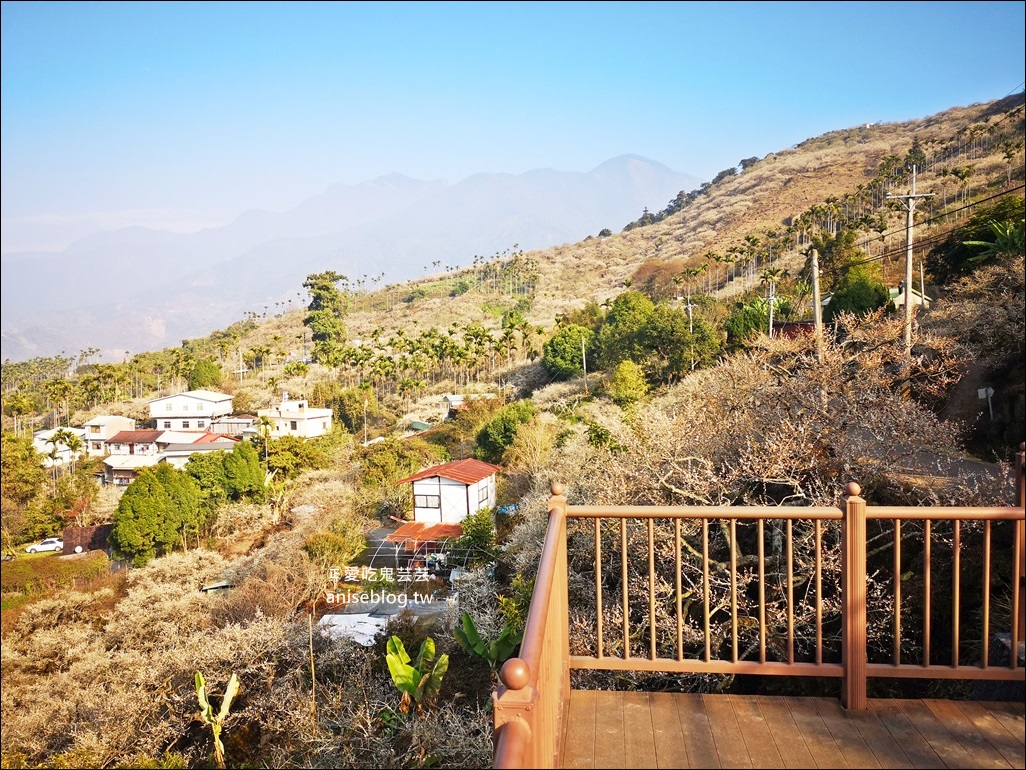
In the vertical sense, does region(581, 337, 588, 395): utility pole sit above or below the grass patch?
above

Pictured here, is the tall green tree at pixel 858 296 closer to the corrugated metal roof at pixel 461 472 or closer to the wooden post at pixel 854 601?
the corrugated metal roof at pixel 461 472

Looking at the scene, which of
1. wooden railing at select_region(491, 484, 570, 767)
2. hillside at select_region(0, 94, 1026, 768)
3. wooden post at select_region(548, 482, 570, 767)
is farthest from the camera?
hillside at select_region(0, 94, 1026, 768)

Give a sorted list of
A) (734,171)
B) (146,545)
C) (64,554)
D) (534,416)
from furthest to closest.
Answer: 1. (734,171)
2. (534,416)
3. (64,554)
4. (146,545)

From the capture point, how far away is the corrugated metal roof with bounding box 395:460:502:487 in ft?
71.6

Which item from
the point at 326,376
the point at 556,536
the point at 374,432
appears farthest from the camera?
the point at 326,376

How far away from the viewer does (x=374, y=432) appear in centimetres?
3931

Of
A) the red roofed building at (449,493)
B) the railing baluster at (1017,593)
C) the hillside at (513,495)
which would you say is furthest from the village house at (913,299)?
the railing baluster at (1017,593)

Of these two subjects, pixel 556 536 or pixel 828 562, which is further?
pixel 828 562

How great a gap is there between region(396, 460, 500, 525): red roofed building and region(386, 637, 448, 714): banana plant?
11.7 meters

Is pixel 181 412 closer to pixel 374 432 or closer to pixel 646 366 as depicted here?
pixel 374 432

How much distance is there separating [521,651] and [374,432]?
38420 millimetres

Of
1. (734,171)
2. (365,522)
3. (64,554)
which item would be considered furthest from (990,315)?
(734,171)

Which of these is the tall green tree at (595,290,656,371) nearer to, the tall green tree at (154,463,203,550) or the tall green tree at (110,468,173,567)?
the tall green tree at (154,463,203,550)

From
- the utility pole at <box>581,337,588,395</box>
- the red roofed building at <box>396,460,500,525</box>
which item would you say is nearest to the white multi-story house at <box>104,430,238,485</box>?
the red roofed building at <box>396,460,500,525</box>
